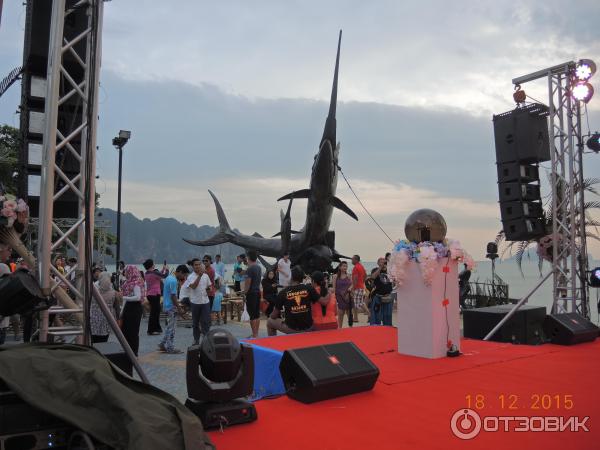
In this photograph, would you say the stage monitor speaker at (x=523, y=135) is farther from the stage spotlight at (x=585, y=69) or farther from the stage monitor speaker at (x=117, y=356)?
the stage monitor speaker at (x=117, y=356)

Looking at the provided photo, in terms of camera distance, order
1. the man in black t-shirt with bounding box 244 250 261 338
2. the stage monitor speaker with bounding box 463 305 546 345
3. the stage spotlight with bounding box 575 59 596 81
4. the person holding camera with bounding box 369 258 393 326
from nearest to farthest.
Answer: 1. the stage monitor speaker with bounding box 463 305 546 345
2. the stage spotlight with bounding box 575 59 596 81
3. the man in black t-shirt with bounding box 244 250 261 338
4. the person holding camera with bounding box 369 258 393 326

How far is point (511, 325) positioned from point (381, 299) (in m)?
3.63

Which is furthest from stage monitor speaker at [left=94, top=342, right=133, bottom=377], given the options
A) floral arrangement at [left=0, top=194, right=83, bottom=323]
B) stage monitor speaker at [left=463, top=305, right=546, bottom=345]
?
stage monitor speaker at [left=463, top=305, right=546, bottom=345]

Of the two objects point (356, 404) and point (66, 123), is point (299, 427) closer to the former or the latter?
point (356, 404)

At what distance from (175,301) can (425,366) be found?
535 centimetres

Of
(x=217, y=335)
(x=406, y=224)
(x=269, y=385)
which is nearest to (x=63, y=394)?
(x=217, y=335)

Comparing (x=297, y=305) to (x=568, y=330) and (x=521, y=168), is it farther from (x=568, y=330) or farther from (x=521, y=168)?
(x=521, y=168)

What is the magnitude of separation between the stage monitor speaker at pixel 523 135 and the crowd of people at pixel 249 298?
11.9 feet

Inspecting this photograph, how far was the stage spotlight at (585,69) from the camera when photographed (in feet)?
27.6

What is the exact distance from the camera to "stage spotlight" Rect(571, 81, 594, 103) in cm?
851

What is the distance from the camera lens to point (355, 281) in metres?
12.5

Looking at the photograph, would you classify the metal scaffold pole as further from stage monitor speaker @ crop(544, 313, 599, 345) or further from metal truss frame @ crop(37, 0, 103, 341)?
stage monitor speaker @ crop(544, 313, 599, 345)

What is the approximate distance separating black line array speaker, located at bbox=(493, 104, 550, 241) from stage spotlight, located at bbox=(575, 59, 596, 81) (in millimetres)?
760
